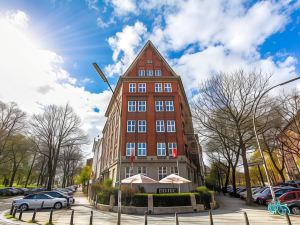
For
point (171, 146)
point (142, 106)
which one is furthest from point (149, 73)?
point (171, 146)

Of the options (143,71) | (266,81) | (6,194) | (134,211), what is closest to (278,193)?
(266,81)

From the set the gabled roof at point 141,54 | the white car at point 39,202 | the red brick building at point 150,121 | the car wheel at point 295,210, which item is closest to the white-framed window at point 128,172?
the red brick building at point 150,121

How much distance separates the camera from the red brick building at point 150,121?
1186 inches

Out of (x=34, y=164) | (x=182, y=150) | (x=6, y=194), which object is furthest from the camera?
(x=34, y=164)

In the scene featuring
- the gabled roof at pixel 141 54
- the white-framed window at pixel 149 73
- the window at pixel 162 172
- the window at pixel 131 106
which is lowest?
the window at pixel 162 172

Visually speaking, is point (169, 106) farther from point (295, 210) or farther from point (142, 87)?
point (295, 210)

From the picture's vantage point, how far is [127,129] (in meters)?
32.2

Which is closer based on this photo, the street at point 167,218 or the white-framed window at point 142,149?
the street at point 167,218

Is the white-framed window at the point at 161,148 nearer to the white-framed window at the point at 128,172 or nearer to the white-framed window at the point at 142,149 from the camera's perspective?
the white-framed window at the point at 142,149

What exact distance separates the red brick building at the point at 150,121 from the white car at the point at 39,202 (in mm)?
9444

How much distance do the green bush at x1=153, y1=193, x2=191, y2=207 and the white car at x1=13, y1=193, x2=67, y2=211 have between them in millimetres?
9917

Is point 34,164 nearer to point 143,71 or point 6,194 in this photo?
point 6,194

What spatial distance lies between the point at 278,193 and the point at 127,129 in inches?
831

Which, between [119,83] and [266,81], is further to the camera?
[119,83]
